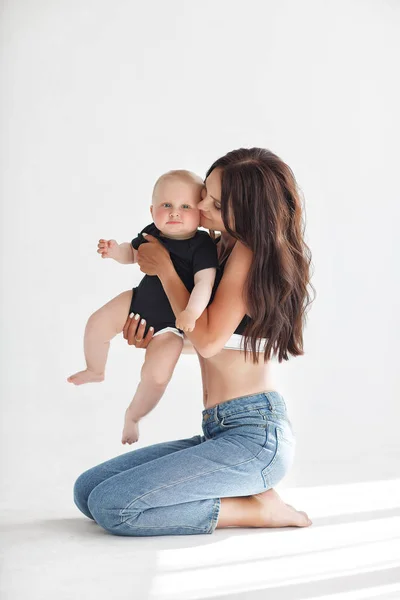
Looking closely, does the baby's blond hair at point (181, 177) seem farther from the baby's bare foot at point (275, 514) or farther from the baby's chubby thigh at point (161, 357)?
the baby's bare foot at point (275, 514)

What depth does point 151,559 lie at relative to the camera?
2299mm

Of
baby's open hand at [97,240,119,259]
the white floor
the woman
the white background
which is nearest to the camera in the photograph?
the white floor

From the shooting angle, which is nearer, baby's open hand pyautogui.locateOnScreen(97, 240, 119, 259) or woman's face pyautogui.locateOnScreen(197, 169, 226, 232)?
woman's face pyautogui.locateOnScreen(197, 169, 226, 232)

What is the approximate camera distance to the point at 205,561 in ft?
7.50

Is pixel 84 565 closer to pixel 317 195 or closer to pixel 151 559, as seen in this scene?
pixel 151 559

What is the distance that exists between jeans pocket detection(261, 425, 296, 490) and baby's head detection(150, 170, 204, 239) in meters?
0.73

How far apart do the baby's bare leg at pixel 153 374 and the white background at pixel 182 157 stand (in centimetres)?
153

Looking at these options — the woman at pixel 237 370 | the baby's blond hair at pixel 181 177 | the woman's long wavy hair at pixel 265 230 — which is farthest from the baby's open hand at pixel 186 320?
the baby's blond hair at pixel 181 177

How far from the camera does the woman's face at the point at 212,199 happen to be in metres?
2.63

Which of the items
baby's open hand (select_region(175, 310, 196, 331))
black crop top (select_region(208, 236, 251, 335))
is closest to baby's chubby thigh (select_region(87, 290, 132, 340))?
black crop top (select_region(208, 236, 251, 335))

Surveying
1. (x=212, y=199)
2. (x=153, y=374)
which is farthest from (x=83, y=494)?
(x=212, y=199)

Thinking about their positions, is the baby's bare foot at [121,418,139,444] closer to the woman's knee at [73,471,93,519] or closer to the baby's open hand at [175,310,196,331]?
the woman's knee at [73,471,93,519]

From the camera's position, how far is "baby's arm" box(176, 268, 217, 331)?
2.45m

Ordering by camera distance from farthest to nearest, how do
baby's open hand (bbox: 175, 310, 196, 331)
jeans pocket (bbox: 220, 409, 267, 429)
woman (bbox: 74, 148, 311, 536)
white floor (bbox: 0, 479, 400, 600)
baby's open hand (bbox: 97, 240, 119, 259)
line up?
baby's open hand (bbox: 97, 240, 119, 259)
jeans pocket (bbox: 220, 409, 267, 429)
woman (bbox: 74, 148, 311, 536)
baby's open hand (bbox: 175, 310, 196, 331)
white floor (bbox: 0, 479, 400, 600)
